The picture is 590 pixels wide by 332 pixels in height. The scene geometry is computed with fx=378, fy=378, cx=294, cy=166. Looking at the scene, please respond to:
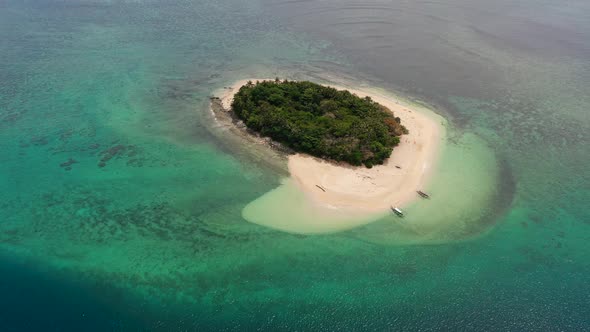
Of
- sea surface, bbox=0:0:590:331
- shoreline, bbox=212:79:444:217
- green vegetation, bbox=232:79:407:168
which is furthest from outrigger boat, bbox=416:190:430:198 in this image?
green vegetation, bbox=232:79:407:168

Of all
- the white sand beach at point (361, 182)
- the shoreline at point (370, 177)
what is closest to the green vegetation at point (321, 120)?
the shoreline at point (370, 177)

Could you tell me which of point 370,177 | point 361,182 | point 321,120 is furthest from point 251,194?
point 321,120

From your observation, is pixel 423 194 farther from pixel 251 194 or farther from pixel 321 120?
pixel 251 194

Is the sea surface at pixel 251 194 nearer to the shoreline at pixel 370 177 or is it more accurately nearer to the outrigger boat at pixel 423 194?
the outrigger boat at pixel 423 194

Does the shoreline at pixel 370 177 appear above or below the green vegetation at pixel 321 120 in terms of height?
below

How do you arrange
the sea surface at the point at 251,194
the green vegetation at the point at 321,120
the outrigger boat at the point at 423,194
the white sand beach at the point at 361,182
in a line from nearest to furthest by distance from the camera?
the sea surface at the point at 251,194
the white sand beach at the point at 361,182
the outrigger boat at the point at 423,194
the green vegetation at the point at 321,120

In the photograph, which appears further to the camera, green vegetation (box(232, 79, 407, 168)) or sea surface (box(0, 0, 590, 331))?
green vegetation (box(232, 79, 407, 168))

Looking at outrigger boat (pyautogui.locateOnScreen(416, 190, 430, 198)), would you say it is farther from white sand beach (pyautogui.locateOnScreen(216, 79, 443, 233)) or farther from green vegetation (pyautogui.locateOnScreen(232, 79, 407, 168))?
green vegetation (pyautogui.locateOnScreen(232, 79, 407, 168))
